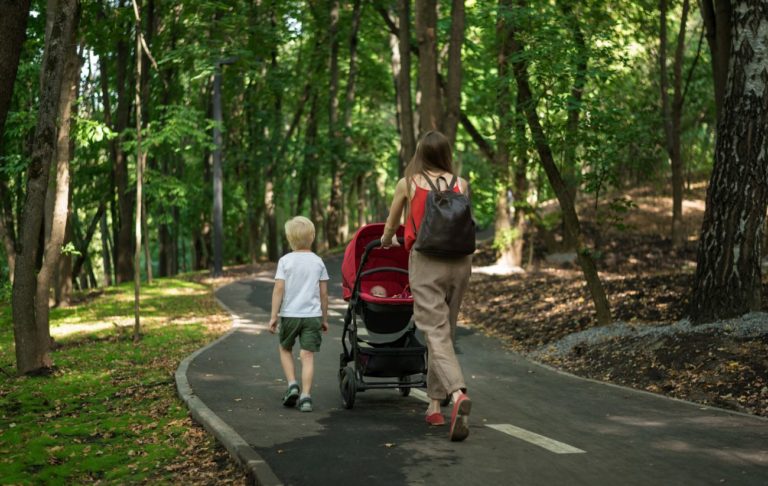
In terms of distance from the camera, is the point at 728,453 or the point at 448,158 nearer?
the point at 728,453

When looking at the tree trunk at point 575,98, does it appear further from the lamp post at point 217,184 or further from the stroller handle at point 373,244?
the lamp post at point 217,184

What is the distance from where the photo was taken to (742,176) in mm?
11117

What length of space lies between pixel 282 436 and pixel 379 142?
37871 millimetres

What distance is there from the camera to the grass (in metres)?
7.31

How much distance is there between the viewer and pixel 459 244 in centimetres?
705

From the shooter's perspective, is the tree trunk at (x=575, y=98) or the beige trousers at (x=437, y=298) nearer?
the beige trousers at (x=437, y=298)

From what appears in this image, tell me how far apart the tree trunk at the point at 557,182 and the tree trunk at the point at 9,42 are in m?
8.33

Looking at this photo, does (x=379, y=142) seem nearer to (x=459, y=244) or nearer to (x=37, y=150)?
(x=37, y=150)

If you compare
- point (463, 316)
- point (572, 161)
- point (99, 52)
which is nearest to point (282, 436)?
point (572, 161)

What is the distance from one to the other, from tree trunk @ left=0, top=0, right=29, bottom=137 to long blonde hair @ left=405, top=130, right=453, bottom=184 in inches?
130

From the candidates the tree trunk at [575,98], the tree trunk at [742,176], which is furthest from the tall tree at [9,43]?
the tree trunk at [575,98]

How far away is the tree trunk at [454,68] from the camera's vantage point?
18.5 metres

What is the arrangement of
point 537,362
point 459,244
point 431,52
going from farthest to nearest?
1. point 431,52
2. point 537,362
3. point 459,244

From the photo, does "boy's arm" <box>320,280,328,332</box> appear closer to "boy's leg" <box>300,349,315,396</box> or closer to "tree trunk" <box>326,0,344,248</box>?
"boy's leg" <box>300,349,315,396</box>
